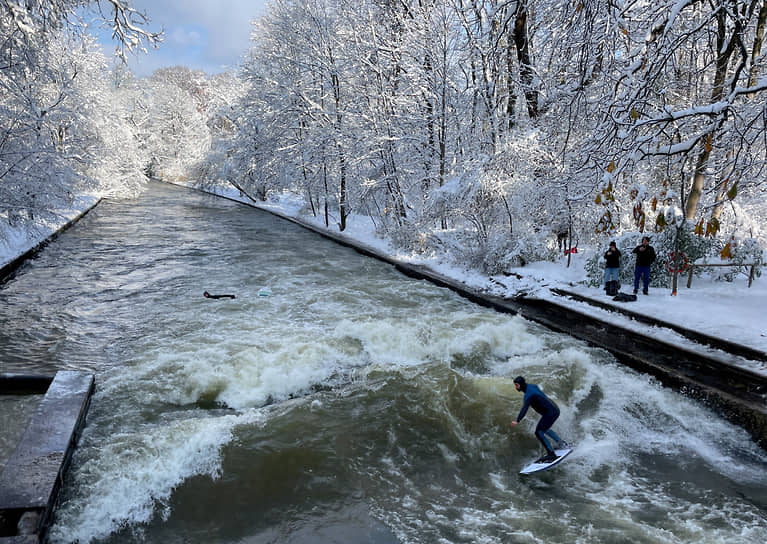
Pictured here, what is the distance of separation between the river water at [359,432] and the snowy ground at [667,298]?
5.96 ft

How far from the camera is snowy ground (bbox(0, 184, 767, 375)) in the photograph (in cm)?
947

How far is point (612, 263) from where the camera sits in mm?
12430

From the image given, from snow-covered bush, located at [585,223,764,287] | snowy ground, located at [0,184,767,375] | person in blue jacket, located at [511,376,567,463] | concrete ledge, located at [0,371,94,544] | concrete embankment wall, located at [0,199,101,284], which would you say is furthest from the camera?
concrete embankment wall, located at [0,199,101,284]

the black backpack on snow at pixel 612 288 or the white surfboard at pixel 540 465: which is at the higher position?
the black backpack on snow at pixel 612 288

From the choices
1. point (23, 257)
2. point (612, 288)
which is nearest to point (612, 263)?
point (612, 288)

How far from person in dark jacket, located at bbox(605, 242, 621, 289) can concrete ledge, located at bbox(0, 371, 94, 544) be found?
11.7 metres

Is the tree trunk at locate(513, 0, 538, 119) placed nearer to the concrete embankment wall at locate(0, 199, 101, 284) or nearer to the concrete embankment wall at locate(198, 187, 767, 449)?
the concrete embankment wall at locate(198, 187, 767, 449)

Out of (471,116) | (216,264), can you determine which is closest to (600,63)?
(471,116)

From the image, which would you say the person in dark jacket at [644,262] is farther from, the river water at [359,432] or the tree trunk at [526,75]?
the tree trunk at [526,75]

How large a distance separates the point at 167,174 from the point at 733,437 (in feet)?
253

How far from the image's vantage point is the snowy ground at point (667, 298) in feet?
31.1

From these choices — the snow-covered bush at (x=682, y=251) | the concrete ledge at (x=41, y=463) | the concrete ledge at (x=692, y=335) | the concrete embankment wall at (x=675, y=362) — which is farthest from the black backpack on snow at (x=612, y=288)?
the concrete ledge at (x=41, y=463)

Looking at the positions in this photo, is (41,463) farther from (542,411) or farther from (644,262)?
(644,262)

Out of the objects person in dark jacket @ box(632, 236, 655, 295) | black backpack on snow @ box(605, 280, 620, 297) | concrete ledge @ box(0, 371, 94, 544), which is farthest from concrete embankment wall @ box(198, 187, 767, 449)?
concrete ledge @ box(0, 371, 94, 544)
